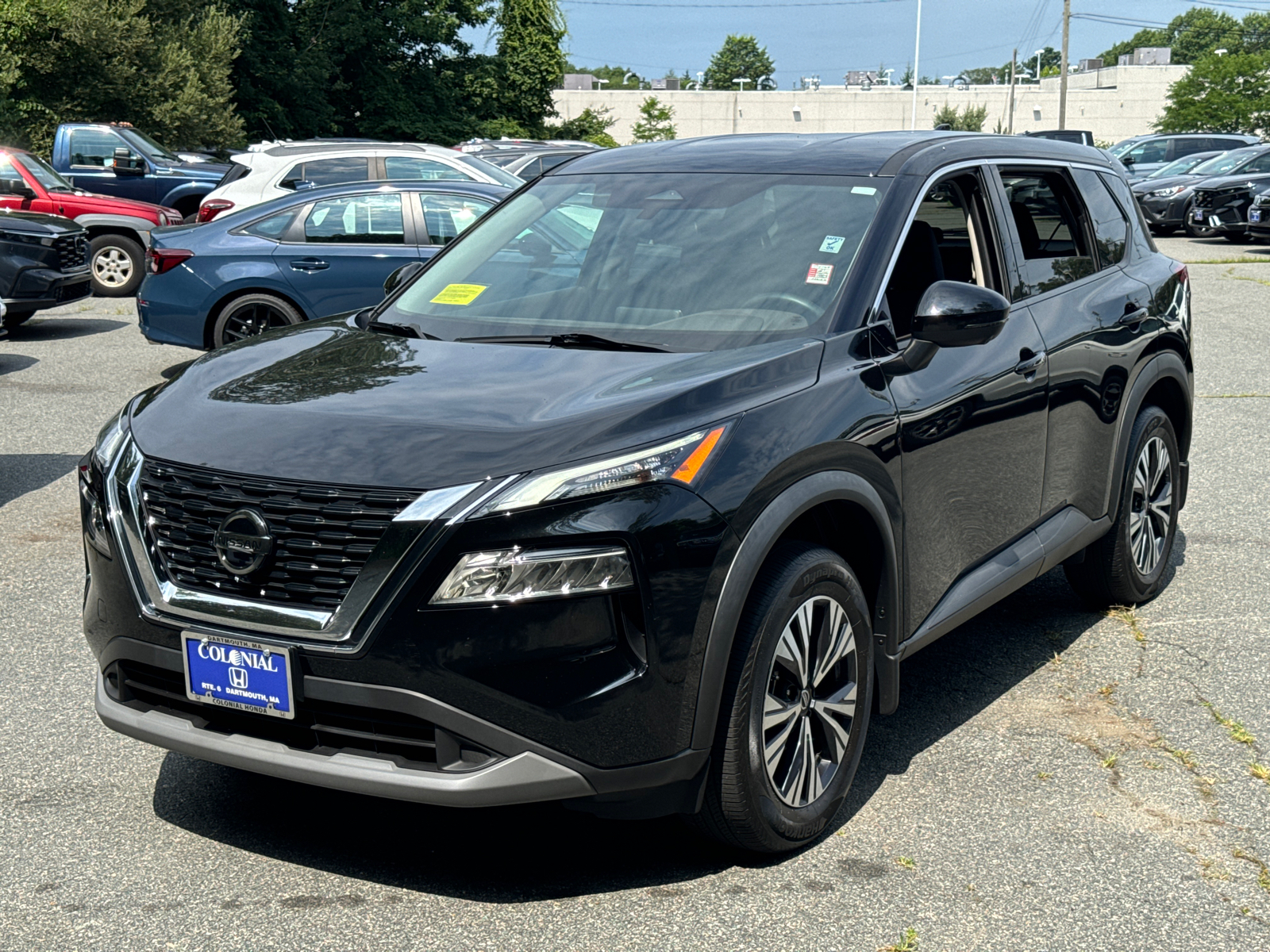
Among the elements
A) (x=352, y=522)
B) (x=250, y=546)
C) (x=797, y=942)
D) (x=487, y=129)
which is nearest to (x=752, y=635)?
(x=797, y=942)

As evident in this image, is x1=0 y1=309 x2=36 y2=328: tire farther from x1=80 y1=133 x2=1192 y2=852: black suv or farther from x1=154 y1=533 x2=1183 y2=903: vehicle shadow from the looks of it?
x1=154 y1=533 x2=1183 y2=903: vehicle shadow

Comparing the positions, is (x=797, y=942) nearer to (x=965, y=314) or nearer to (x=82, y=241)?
(x=965, y=314)

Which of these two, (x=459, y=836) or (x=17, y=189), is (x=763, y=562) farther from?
(x=17, y=189)

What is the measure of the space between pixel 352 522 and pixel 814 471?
117 cm

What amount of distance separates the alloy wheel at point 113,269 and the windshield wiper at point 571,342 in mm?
14334

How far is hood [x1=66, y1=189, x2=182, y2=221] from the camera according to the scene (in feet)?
53.5

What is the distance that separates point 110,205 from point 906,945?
51.5 ft

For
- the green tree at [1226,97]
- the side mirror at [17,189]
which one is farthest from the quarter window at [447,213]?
the green tree at [1226,97]

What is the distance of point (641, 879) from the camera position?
11.4 feet

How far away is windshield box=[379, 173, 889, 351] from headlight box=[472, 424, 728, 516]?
0.73 meters

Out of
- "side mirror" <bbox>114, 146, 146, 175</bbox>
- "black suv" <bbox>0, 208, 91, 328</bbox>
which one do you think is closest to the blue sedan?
"black suv" <bbox>0, 208, 91, 328</bbox>

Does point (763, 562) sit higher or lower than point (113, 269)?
higher

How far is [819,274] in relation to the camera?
4008 millimetres

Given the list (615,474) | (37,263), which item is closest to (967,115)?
(37,263)
